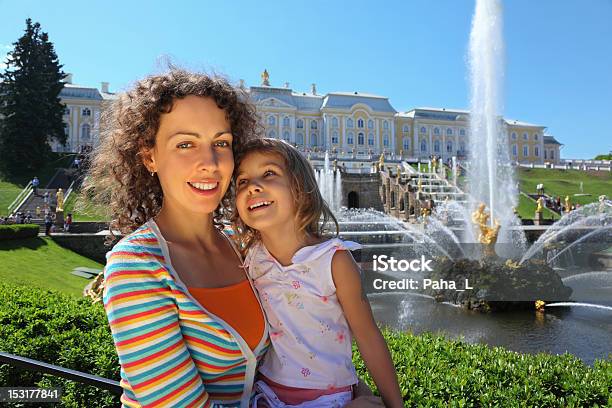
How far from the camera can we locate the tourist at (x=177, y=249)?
1306 millimetres

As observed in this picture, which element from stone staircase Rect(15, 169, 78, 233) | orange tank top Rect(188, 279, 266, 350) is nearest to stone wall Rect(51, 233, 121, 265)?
stone staircase Rect(15, 169, 78, 233)

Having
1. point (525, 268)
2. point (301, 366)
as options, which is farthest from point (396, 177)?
point (301, 366)

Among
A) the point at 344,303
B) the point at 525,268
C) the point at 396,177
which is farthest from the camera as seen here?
the point at 396,177

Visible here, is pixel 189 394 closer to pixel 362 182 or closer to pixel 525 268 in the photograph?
pixel 525 268

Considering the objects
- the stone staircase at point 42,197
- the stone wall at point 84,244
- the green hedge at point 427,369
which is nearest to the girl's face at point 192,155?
the green hedge at point 427,369

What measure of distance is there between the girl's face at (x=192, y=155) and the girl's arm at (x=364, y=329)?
523 millimetres

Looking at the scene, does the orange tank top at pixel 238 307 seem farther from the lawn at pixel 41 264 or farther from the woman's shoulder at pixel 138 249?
the lawn at pixel 41 264

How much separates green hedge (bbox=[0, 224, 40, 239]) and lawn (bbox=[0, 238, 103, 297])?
19 centimetres

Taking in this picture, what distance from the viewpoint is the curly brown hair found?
66.0 inches

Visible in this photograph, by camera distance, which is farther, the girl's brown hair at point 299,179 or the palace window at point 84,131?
the palace window at point 84,131

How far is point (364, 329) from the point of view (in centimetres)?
165

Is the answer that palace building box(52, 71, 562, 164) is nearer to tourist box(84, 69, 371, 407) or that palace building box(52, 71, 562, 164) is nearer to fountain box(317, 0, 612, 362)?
fountain box(317, 0, 612, 362)

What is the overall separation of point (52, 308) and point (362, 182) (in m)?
33.6

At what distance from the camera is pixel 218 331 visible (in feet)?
4.70
